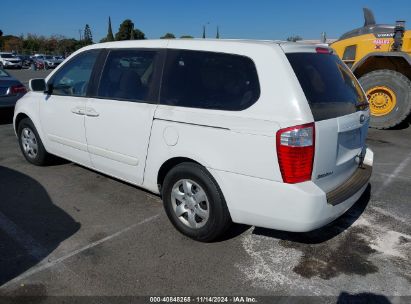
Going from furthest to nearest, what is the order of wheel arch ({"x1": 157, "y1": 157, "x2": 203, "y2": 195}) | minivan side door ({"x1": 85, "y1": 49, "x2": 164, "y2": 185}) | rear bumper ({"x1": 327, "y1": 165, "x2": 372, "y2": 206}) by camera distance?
minivan side door ({"x1": 85, "y1": 49, "x2": 164, "y2": 185}) → wheel arch ({"x1": 157, "y1": 157, "x2": 203, "y2": 195}) → rear bumper ({"x1": 327, "y1": 165, "x2": 372, "y2": 206})

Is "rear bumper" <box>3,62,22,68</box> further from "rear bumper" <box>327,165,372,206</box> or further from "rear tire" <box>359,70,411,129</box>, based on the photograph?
"rear bumper" <box>327,165,372,206</box>

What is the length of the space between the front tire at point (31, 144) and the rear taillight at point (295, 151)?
12.3 feet

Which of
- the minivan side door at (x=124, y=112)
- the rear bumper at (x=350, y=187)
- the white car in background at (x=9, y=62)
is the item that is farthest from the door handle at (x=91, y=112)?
the white car in background at (x=9, y=62)

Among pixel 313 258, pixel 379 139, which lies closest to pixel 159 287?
pixel 313 258

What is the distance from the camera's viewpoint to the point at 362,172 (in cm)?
351

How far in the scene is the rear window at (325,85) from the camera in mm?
2820

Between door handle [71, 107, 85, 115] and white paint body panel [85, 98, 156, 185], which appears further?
door handle [71, 107, 85, 115]

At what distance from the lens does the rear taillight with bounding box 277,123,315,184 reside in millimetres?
2627

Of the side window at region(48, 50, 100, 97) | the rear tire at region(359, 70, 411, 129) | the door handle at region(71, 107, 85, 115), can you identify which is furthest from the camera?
the rear tire at region(359, 70, 411, 129)

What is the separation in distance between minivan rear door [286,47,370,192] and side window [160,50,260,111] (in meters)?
0.39

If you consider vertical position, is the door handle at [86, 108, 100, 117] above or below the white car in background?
below

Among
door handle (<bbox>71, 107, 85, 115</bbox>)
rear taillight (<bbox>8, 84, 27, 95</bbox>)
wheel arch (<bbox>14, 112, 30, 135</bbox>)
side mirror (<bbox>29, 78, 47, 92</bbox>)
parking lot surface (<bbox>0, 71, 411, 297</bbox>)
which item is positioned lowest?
parking lot surface (<bbox>0, 71, 411, 297</bbox>)

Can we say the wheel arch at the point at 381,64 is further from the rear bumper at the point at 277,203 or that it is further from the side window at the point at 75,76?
the side window at the point at 75,76

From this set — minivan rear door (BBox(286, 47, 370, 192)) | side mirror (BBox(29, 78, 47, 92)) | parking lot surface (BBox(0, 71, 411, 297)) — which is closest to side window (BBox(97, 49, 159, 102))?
side mirror (BBox(29, 78, 47, 92))
